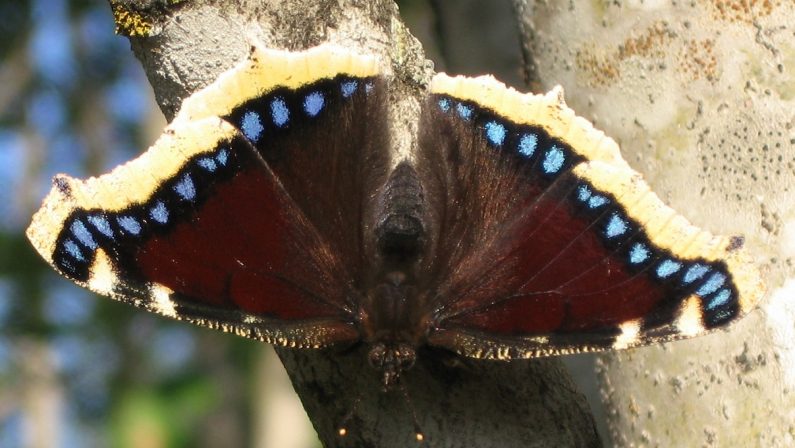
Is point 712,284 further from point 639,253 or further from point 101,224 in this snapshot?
point 101,224

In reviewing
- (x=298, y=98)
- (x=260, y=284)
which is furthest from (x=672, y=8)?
(x=260, y=284)

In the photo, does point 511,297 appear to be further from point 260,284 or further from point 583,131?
point 260,284

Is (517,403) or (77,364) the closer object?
(517,403)


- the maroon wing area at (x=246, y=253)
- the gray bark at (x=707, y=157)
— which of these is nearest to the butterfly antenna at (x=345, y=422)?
the maroon wing area at (x=246, y=253)

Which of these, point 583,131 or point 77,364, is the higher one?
point 77,364

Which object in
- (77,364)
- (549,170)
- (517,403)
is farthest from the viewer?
(77,364)

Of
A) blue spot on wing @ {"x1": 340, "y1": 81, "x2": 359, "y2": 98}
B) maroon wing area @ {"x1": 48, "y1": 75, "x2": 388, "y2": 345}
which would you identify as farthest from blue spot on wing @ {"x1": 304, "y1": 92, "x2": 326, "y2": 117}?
blue spot on wing @ {"x1": 340, "y1": 81, "x2": 359, "y2": 98}

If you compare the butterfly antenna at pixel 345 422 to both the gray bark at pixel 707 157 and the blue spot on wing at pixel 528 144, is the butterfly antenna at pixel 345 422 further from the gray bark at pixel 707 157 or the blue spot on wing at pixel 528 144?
the blue spot on wing at pixel 528 144
